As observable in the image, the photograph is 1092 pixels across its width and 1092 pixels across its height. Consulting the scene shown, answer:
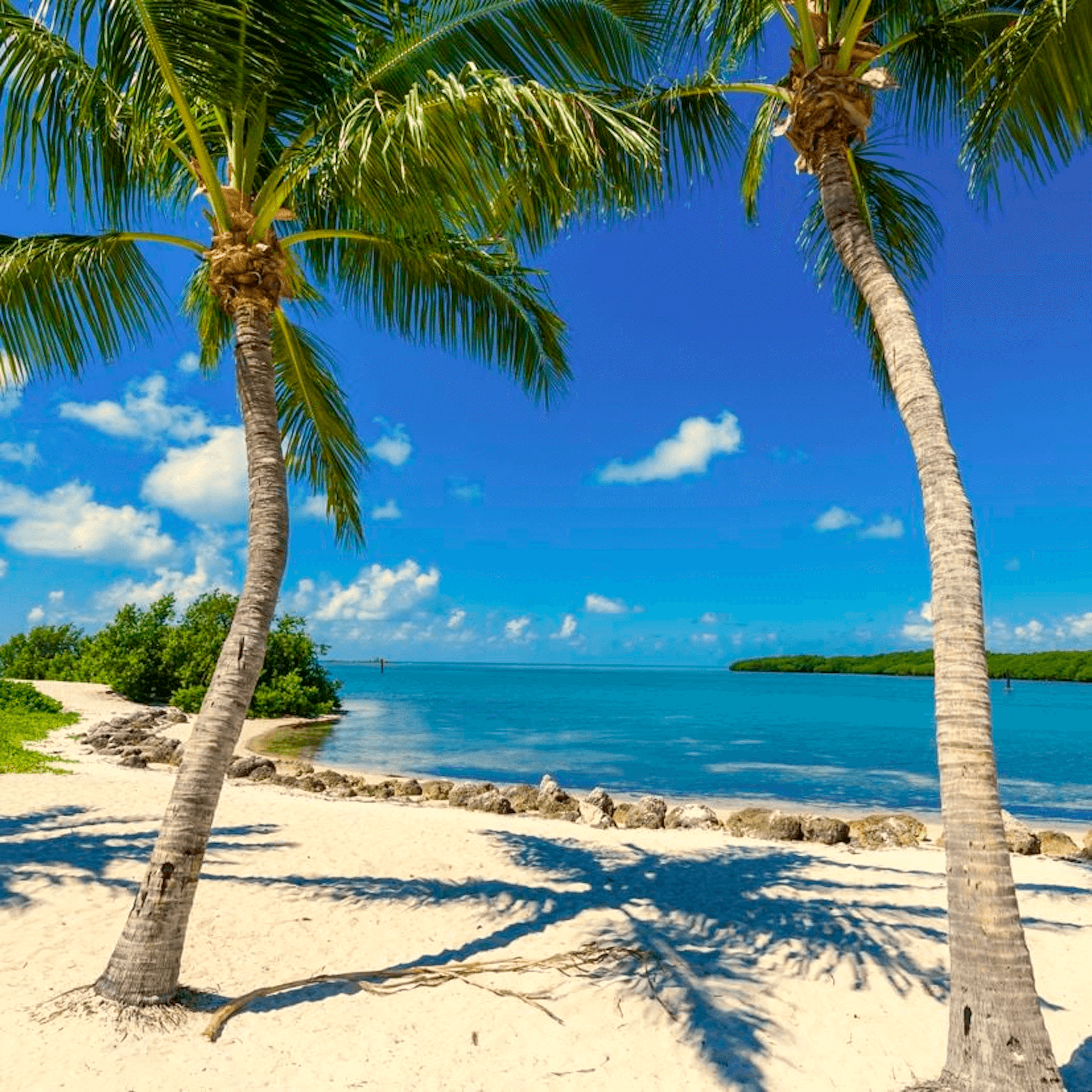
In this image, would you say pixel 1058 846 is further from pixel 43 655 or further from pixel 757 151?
pixel 43 655

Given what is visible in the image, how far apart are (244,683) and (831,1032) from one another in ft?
13.9

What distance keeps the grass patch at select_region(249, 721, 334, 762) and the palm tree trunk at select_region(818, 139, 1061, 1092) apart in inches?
771

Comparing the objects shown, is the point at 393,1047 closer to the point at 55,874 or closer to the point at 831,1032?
the point at 831,1032

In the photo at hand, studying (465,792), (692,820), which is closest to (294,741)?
(465,792)

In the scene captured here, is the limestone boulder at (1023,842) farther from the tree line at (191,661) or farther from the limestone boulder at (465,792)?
the tree line at (191,661)

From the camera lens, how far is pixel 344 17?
5.23 metres

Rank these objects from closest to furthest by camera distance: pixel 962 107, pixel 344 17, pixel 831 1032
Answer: pixel 831 1032, pixel 344 17, pixel 962 107

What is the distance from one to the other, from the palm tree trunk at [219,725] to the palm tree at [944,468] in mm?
3909

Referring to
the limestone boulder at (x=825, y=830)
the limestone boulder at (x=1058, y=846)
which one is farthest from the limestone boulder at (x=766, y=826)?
the limestone boulder at (x=1058, y=846)

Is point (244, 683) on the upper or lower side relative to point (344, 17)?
lower

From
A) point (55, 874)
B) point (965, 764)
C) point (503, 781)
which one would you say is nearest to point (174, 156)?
point (55, 874)

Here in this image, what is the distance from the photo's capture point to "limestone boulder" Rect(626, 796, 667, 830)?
444 inches

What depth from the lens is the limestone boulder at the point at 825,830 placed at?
10422 mm

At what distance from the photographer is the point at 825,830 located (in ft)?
34.4
